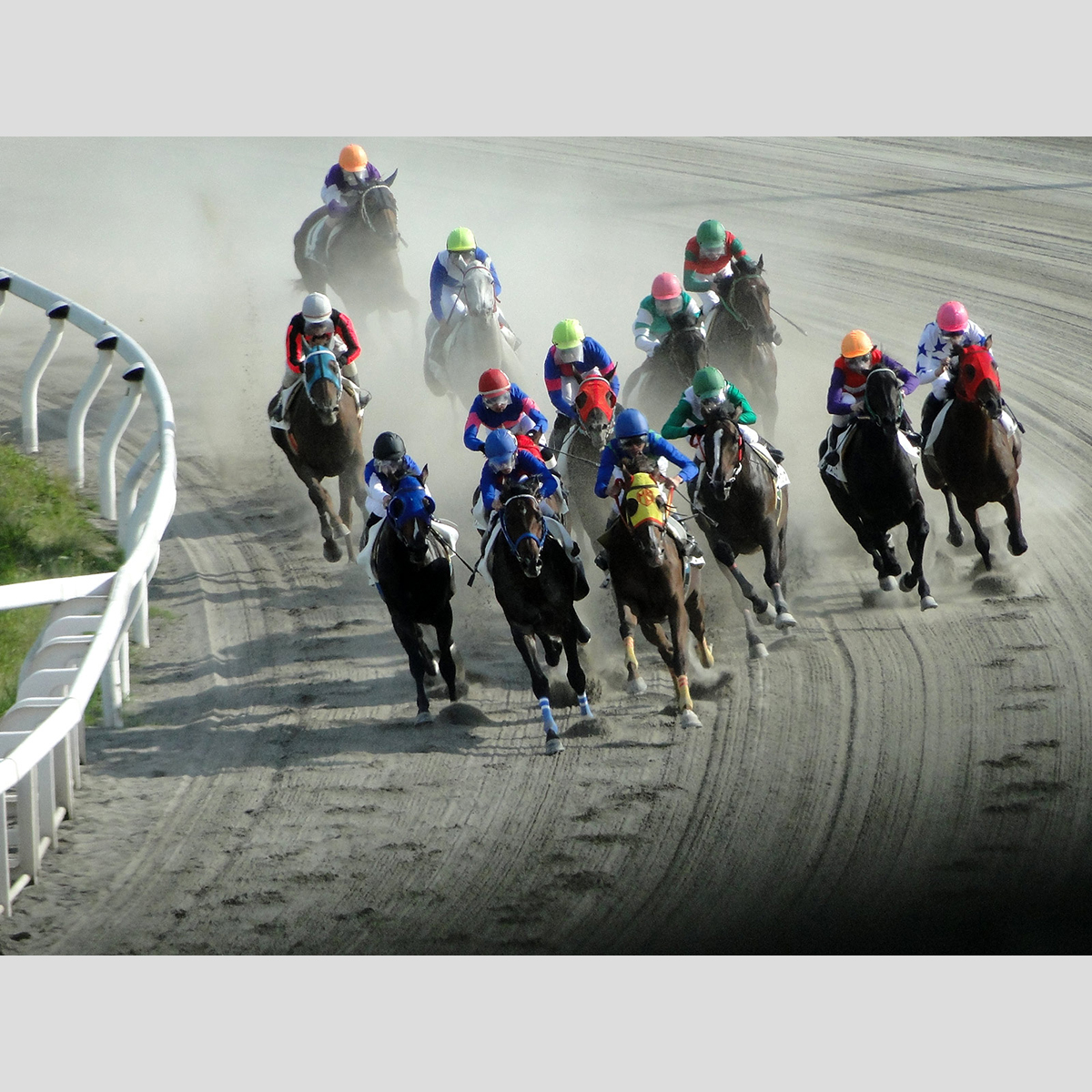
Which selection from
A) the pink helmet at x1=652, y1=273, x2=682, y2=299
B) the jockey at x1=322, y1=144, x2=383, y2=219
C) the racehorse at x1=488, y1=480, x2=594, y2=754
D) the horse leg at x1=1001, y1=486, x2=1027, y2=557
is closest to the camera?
the racehorse at x1=488, y1=480, x2=594, y2=754

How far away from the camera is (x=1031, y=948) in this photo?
9.76 meters

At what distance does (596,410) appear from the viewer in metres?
13.1

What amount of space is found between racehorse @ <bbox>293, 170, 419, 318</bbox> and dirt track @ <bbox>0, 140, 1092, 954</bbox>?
859 mm

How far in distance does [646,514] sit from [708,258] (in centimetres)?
584

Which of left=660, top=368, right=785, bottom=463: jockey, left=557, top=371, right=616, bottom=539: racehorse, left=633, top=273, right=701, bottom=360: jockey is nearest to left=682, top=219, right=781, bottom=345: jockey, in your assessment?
left=633, top=273, right=701, bottom=360: jockey

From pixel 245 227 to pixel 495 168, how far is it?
396 centimetres

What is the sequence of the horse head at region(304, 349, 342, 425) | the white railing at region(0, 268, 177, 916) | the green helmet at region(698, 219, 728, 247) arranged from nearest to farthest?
the white railing at region(0, 268, 177, 916), the horse head at region(304, 349, 342, 425), the green helmet at region(698, 219, 728, 247)

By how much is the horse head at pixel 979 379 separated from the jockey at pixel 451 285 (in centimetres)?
498

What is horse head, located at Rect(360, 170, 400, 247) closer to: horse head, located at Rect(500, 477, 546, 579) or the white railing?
the white railing

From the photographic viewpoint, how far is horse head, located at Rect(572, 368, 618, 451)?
43.0ft

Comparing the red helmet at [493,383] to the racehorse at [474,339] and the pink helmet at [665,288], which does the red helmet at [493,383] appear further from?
the racehorse at [474,339]

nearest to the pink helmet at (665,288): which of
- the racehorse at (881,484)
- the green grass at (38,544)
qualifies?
the racehorse at (881,484)

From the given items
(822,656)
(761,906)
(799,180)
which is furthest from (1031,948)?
(799,180)

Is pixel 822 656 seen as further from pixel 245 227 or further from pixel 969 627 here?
pixel 245 227
